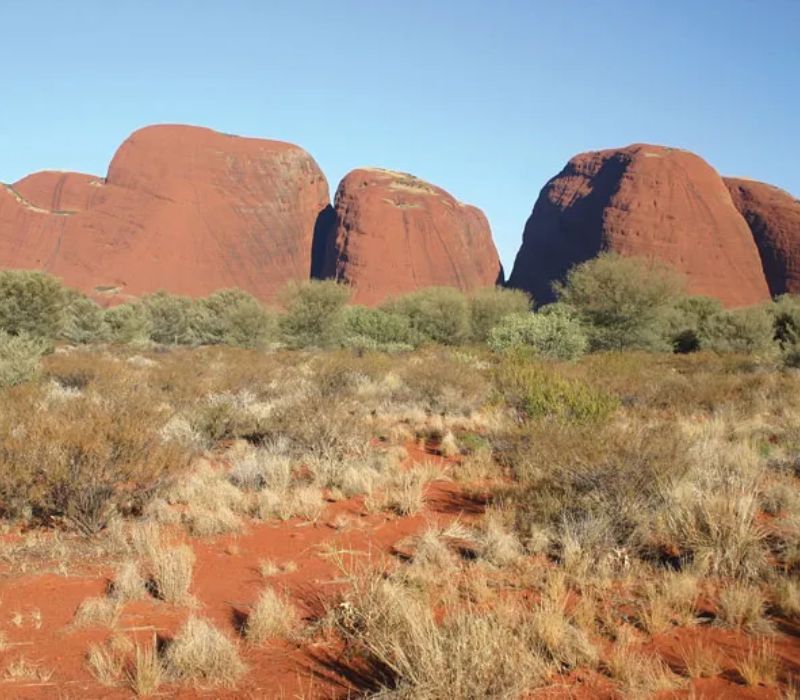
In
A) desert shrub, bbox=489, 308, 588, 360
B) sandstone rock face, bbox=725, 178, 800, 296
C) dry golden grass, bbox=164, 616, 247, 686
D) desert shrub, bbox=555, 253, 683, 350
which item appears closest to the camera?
dry golden grass, bbox=164, 616, 247, 686

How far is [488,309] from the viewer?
33.7m

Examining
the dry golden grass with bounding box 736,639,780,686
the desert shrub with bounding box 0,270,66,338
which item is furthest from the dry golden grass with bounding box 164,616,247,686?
the desert shrub with bounding box 0,270,66,338

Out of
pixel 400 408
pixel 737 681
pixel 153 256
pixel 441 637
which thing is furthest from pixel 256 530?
pixel 153 256

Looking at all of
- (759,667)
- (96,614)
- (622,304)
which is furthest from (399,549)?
(622,304)

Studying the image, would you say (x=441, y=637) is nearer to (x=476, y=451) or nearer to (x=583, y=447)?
(x=583, y=447)

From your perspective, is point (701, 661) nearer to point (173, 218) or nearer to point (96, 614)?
point (96, 614)

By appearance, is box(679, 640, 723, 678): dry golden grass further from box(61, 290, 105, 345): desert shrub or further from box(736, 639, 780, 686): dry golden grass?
box(61, 290, 105, 345): desert shrub

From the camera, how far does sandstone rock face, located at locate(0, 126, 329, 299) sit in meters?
62.4

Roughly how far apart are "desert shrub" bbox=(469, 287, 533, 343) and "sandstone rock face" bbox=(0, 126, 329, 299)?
35.3 meters

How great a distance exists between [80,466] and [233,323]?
26689mm

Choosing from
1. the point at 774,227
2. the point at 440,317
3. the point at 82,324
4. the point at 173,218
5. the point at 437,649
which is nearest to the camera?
the point at 437,649

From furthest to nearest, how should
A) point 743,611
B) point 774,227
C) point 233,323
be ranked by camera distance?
point 774,227 < point 233,323 < point 743,611

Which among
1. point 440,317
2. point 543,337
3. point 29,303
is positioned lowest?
point 543,337

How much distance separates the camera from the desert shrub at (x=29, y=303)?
2388 cm
